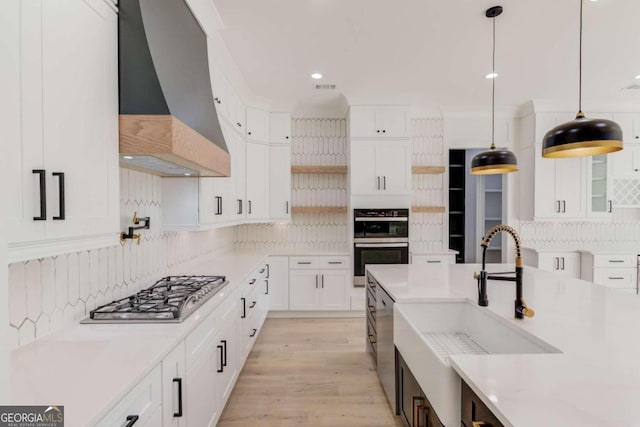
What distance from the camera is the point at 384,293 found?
2516 mm

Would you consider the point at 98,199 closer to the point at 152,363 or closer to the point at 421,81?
the point at 152,363

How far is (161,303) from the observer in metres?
1.91

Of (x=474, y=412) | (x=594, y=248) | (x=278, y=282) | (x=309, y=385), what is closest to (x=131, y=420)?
(x=474, y=412)

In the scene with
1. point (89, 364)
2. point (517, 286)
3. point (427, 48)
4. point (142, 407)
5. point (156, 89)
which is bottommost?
point (142, 407)

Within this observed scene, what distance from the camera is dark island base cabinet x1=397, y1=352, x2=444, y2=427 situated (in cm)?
150

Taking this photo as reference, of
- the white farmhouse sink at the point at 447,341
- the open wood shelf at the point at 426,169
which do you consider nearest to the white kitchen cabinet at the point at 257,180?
the open wood shelf at the point at 426,169

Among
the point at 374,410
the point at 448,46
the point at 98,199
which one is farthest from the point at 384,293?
the point at 448,46

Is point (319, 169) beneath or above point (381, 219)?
above

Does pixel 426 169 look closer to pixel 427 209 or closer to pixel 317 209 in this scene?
pixel 427 209

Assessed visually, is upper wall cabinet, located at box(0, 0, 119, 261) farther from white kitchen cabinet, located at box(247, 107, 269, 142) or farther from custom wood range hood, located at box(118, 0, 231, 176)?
white kitchen cabinet, located at box(247, 107, 269, 142)

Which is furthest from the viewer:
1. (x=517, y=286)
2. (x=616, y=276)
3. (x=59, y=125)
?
(x=616, y=276)

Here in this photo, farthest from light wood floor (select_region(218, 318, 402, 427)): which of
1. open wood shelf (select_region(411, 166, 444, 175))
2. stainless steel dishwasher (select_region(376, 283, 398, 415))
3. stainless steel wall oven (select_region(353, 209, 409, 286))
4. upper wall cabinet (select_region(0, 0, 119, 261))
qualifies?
open wood shelf (select_region(411, 166, 444, 175))

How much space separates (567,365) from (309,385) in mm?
2134

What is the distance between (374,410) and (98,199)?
2313 mm
